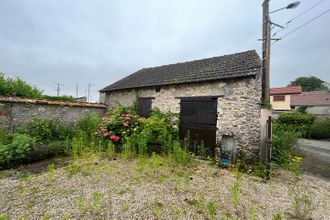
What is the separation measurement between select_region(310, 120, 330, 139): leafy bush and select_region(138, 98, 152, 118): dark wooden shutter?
50.6 feet

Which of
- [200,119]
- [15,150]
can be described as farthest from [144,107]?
[15,150]

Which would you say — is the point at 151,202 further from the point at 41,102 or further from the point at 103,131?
the point at 41,102

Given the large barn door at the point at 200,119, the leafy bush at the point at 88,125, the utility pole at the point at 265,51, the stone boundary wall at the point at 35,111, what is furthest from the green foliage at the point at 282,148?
the stone boundary wall at the point at 35,111

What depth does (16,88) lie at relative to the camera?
926 cm

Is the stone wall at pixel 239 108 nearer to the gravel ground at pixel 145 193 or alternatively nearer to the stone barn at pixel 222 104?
the stone barn at pixel 222 104

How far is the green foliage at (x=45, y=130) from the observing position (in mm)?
7500

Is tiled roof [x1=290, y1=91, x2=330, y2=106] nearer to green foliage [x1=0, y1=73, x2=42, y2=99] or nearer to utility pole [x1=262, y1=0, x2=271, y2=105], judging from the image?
utility pole [x1=262, y1=0, x2=271, y2=105]

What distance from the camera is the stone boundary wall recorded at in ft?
24.0

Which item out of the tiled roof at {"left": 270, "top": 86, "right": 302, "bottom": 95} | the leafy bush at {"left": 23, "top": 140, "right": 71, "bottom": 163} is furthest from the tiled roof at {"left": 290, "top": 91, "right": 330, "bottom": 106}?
the leafy bush at {"left": 23, "top": 140, "right": 71, "bottom": 163}

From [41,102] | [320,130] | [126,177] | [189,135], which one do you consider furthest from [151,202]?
[320,130]

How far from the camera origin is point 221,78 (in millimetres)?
6281

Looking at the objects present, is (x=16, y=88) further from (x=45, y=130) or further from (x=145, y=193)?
(x=145, y=193)

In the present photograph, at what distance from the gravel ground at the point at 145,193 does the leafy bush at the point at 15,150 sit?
2.00ft

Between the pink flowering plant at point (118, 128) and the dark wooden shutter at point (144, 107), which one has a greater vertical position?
the dark wooden shutter at point (144, 107)
